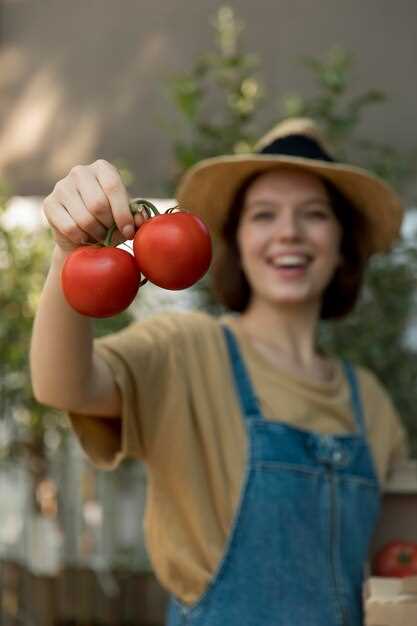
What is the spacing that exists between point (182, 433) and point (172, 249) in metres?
0.83

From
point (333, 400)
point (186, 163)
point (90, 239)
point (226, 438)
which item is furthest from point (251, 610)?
point (186, 163)

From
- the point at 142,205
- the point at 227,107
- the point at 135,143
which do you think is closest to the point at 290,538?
the point at 142,205

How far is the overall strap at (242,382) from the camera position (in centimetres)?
204

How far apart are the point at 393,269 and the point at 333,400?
1528 millimetres

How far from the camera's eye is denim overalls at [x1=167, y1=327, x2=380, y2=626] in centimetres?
194

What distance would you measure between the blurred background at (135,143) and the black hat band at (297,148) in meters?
1.18

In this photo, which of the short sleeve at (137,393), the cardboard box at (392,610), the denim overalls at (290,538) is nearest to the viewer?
the cardboard box at (392,610)

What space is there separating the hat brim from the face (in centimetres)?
5

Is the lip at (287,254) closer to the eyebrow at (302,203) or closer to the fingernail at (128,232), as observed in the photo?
the eyebrow at (302,203)

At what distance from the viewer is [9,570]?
13.3 ft

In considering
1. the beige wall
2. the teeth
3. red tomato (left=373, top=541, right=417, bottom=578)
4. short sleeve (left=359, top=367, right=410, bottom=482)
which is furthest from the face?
the beige wall

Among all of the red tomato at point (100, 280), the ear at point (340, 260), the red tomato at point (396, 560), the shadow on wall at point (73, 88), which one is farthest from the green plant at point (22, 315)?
the red tomato at point (100, 280)

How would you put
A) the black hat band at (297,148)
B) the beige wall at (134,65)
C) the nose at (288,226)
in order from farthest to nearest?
the beige wall at (134,65)
the black hat band at (297,148)
the nose at (288,226)

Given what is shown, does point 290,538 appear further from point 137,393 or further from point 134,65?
point 134,65
